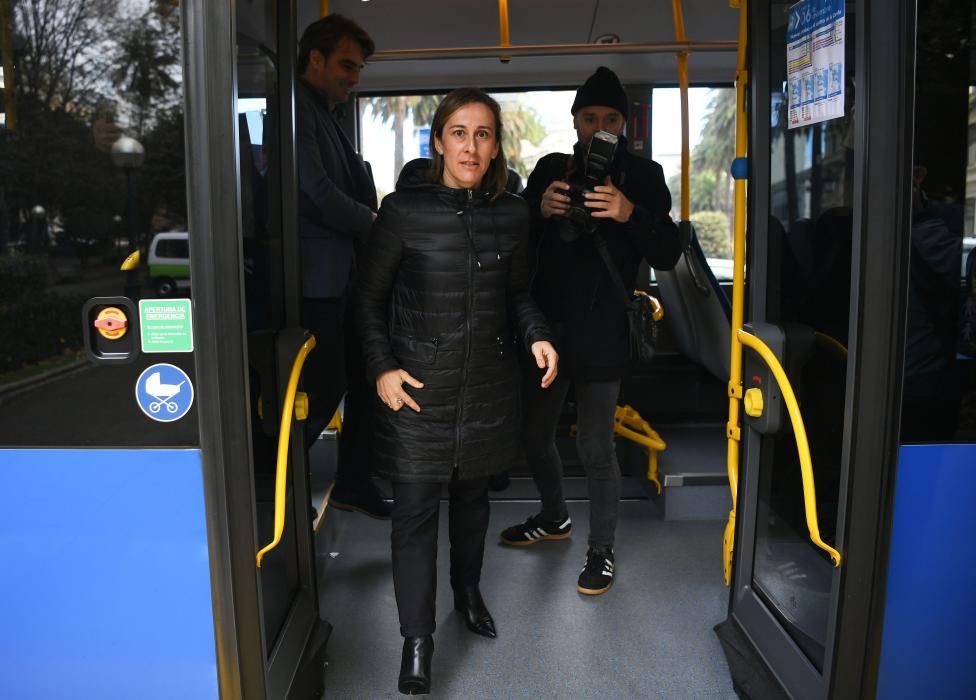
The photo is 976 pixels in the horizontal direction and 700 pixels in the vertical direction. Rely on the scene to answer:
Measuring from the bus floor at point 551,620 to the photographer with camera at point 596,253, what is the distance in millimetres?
207

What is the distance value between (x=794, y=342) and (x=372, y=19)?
2.44 metres

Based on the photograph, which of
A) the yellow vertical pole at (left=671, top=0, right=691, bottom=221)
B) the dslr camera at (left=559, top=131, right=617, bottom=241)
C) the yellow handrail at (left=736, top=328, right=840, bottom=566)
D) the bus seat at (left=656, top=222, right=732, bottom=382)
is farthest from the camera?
the bus seat at (left=656, top=222, right=732, bottom=382)

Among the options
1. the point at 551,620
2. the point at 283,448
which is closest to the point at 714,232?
the point at 551,620

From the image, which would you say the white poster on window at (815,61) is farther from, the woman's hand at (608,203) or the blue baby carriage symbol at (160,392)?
the blue baby carriage symbol at (160,392)

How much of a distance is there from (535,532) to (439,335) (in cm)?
146

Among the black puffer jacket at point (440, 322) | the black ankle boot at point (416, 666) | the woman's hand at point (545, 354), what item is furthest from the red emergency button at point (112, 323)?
the black ankle boot at point (416, 666)

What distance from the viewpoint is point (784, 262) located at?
88.4 inches

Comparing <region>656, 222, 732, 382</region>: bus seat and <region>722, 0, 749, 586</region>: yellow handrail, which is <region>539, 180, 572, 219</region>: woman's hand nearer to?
<region>722, 0, 749, 586</region>: yellow handrail

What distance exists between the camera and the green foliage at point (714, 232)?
15.5ft

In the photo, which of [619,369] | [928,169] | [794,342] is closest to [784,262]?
[794,342]

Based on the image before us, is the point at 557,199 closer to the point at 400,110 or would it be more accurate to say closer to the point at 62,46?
the point at 62,46

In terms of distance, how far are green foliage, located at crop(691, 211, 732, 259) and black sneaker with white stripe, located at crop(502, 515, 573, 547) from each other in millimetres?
1971

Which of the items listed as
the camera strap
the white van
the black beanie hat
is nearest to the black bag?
the camera strap

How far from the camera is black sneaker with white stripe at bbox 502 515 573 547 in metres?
3.45
